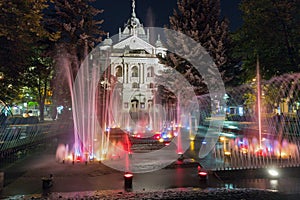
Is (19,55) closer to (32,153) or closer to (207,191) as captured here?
(32,153)

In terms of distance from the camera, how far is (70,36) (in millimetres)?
23344

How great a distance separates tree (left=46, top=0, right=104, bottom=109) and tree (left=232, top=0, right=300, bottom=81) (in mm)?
12650

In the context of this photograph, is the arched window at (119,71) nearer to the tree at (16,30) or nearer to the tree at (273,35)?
the tree at (273,35)

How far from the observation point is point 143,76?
226ft

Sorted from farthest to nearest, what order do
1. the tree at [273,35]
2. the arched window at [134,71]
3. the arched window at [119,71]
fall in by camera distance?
the arched window at [134,71]
the arched window at [119,71]
the tree at [273,35]

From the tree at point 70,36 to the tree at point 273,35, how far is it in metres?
12.7

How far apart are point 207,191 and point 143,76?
62901 mm

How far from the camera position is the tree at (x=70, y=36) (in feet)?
74.9

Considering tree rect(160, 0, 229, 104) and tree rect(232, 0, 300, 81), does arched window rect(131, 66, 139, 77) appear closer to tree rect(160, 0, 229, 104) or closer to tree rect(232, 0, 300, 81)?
tree rect(160, 0, 229, 104)

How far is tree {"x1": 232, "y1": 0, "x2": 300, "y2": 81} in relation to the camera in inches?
734

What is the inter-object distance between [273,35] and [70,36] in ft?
50.4

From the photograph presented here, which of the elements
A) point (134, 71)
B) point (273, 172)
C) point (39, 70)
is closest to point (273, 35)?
point (273, 172)

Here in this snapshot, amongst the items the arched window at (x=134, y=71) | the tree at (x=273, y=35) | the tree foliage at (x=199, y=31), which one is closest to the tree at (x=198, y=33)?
the tree foliage at (x=199, y=31)

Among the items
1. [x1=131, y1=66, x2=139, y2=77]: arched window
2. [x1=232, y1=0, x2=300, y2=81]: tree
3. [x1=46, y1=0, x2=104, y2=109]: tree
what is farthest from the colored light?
[x1=131, y1=66, x2=139, y2=77]: arched window
